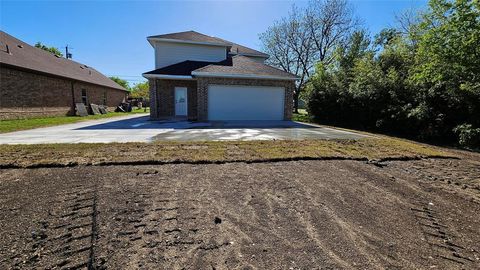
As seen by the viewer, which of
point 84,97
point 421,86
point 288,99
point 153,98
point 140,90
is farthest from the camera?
point 140,90

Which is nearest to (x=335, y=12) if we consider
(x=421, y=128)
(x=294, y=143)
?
(x=421, y=128)

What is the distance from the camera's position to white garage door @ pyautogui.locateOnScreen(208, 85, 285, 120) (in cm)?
1405

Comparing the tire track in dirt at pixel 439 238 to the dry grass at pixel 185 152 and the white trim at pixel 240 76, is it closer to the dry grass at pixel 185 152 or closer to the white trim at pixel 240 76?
the dry grass at pixel 185 152

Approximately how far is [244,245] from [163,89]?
14.1 metres

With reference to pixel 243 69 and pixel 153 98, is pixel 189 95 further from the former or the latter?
pixel 243 69

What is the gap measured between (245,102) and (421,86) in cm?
832

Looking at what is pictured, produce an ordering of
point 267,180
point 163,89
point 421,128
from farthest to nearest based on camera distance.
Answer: point 163,89
point 421,128
point 267,180

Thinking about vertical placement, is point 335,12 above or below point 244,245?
above

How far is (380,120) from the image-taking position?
12555mm

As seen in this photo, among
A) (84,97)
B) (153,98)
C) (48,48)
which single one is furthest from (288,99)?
(48,48)

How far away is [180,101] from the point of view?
51.5 feet

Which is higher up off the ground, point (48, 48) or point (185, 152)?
point (48, 48)

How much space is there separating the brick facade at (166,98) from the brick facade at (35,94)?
6.61m

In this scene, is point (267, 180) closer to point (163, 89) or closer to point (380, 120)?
point (380, 120)
